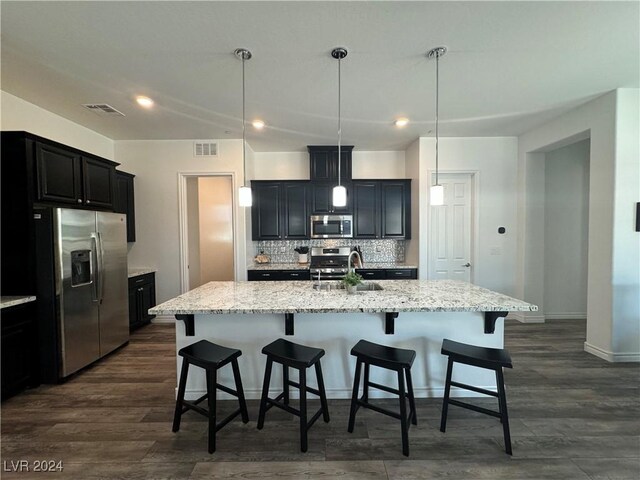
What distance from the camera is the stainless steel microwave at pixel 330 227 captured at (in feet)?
15.6

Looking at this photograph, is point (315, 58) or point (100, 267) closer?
point (315, 58)

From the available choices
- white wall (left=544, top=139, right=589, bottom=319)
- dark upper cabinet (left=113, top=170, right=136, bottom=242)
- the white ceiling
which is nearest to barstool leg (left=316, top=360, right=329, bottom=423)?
the white ceiling

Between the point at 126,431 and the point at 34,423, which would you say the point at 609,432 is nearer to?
the point at 126,431

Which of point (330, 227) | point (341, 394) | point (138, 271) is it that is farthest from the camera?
point (330, 227)

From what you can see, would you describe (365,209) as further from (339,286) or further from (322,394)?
(322,394)

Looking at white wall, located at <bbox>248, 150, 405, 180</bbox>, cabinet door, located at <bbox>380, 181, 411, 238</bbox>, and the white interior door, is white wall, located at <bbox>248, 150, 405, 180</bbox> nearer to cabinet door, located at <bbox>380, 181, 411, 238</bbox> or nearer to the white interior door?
cabinet door, located at <bbox>380, 181, 411, 238</bbox>

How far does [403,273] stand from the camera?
14.7 feet

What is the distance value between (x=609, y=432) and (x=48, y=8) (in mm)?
4680

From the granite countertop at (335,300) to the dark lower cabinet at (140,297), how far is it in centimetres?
185

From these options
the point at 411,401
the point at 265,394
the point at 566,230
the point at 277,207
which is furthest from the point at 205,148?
the point at 566,230

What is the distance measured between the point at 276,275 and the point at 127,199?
2482 mm

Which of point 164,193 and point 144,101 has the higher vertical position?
point 144,101

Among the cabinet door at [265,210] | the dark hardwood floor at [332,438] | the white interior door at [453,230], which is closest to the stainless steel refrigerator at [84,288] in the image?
the dark hardwood floor at [332,438]

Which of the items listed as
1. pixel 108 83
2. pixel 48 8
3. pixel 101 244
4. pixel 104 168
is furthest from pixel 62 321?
Answer: pixel 48 8
